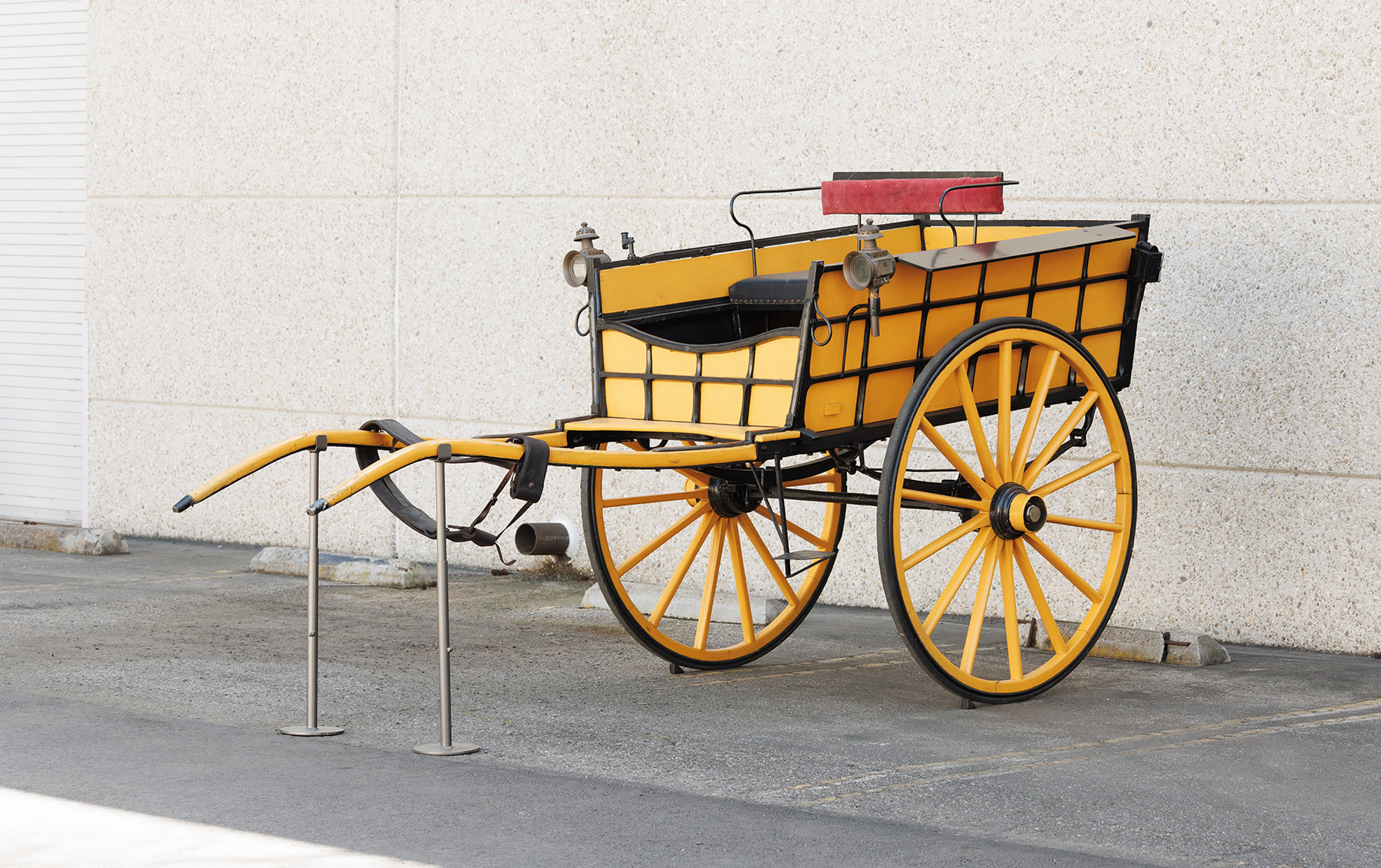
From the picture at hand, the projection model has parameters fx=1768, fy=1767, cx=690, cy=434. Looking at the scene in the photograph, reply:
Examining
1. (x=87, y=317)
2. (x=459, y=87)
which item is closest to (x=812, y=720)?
(x=459, y=87)

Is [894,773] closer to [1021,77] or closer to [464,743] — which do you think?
[464,743]

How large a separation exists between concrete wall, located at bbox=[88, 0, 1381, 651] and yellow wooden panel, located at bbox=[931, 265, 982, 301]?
Answer: 1819mm

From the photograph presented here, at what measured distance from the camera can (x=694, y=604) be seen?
7.72 m

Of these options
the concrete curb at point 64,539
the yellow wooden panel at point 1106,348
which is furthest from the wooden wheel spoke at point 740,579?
the concrete curb at point 64,539

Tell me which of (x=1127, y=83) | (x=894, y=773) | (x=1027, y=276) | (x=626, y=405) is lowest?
(x=894, y=773)

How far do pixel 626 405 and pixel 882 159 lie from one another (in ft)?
8.25

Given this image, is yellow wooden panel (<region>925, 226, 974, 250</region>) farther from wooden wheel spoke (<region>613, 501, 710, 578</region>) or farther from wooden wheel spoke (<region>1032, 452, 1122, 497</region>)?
wooden wheel spoke (<region>613, 501, 710, 578</region>)

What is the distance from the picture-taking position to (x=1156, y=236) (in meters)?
7.34

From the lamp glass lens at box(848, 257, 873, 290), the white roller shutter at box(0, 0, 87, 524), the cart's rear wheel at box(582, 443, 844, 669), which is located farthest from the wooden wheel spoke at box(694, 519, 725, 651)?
the white roller shutter at box(0, 0, 87, 524)

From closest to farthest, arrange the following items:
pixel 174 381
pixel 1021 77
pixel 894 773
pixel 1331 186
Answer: pixel 894 773
pixel 1331 186
pixel 1021 77
pixel 174 381

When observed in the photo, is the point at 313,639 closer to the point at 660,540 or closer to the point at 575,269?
the point at 660,540

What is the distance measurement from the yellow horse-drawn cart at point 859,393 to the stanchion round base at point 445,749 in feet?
2.05

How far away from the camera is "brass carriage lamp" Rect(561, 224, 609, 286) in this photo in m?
6.04

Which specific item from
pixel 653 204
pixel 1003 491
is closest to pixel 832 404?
pixel 1003 491
